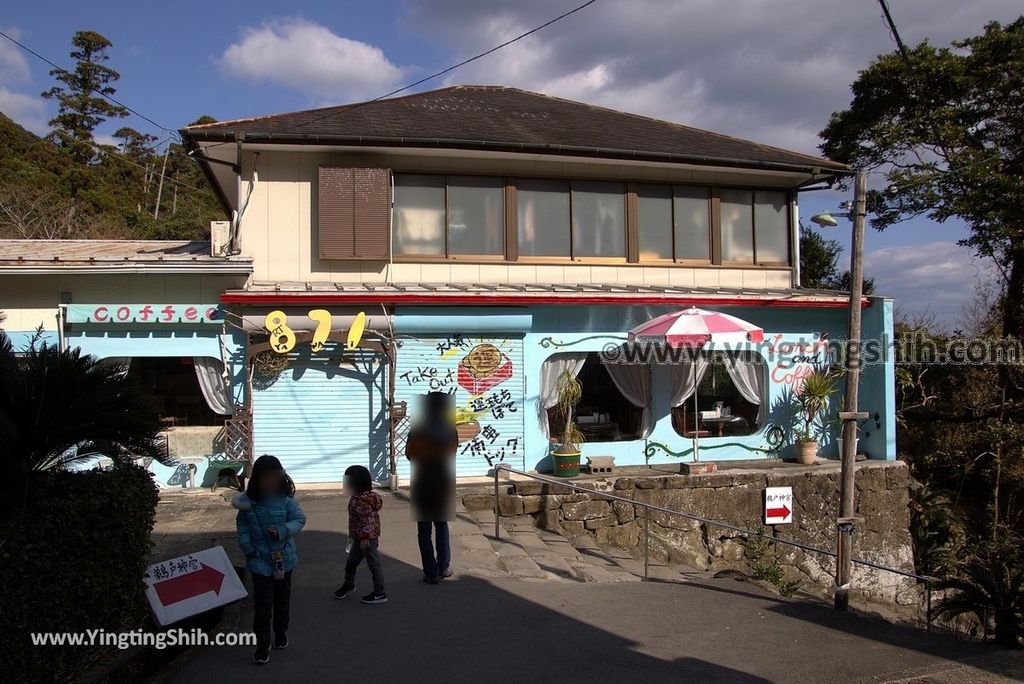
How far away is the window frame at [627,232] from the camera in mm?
13000

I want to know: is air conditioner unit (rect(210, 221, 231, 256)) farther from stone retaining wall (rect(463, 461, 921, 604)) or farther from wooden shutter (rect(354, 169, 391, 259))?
stone retaining wall (rect(463, 461, 921, 604))

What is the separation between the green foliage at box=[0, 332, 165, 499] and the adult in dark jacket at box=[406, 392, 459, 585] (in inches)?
98.7

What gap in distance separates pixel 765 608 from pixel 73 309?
34.4ft

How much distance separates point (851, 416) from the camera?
7.66m

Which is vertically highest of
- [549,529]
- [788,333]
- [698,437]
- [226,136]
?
[226,136]

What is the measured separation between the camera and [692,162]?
13539 mm

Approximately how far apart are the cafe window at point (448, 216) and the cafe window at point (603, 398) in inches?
93.1

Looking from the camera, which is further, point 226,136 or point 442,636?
point 226,136

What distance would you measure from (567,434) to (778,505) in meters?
3.75

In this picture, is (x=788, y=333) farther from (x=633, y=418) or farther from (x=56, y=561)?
(x=56, y=561)

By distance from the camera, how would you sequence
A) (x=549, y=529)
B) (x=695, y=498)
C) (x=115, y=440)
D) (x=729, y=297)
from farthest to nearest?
(x=729, y=297) < (x=695, y=498) < (x=549, y=529) < (x=115, y=440)

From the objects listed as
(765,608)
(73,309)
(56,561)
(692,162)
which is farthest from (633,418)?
(56,561)

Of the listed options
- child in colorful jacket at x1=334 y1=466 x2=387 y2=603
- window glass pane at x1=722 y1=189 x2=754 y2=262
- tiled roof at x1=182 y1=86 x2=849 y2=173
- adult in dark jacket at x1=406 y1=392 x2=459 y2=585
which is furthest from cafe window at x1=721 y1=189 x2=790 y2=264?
child in colorful jacket at x1=334 y1=466 x2=387 y2=603

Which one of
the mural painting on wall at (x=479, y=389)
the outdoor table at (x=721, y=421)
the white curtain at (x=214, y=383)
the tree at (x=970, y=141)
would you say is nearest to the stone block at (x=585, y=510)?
the mural painting on wall at (x=479, y=389)
